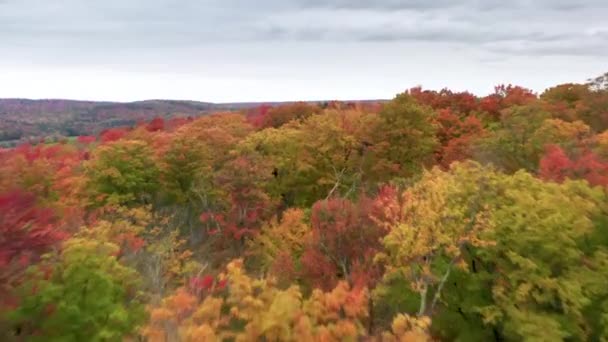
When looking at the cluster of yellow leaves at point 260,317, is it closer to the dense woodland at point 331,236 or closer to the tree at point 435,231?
the dense woodland at point 331,236

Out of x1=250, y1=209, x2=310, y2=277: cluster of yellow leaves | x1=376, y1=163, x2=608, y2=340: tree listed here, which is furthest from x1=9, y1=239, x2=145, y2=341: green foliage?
x1=250, y1=209, x2=310, y2=277: cluster of yellow leaves

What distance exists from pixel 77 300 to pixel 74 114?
156123 millimetres

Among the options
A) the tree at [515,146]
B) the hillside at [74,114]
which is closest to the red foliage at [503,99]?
the tree at [515,146]

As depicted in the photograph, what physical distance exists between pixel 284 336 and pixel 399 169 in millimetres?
30580

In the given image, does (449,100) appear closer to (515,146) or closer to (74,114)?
(515,146)

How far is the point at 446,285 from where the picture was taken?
21328 mm

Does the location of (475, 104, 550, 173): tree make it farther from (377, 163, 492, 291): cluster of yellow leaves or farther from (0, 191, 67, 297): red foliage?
(0, 191, 67, 297): red foliage

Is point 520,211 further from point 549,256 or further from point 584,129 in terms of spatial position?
point 584,129

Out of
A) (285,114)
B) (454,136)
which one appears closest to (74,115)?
(285,114)

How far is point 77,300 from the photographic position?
17.1 meters

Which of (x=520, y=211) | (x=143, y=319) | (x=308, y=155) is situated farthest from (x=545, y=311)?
(x=308, y=155)

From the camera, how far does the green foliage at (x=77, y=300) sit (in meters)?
16.0

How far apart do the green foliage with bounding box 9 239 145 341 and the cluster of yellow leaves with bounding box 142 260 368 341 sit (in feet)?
13.0

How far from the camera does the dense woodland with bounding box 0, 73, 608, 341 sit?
14.9 metres
